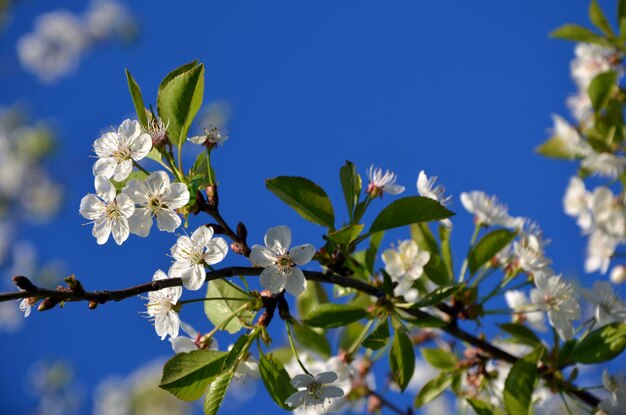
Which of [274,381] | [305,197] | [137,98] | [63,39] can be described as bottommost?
[274,381]

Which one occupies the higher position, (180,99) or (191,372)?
(180,99)

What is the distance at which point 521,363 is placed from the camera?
5.53 ft

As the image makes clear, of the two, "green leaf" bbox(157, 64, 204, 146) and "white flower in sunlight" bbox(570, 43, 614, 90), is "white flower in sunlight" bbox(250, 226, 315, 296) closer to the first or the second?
"green leaf" bbox(157, 64, 204, 146)

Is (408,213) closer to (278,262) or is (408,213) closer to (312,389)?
(278,262)

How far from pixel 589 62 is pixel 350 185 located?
1909 millimetres

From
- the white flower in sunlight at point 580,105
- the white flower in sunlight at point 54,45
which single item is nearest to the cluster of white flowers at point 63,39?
the white flower in sunlight at point 54,45

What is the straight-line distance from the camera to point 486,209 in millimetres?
2195

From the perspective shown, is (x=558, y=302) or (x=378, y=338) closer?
(x=378, y=338)

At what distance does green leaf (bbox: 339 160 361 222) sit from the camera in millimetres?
1717

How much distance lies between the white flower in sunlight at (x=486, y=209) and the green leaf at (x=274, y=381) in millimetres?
888

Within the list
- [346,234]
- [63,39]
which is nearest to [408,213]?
[346,234]

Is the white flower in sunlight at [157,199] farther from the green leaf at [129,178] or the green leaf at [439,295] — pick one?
the green leaf at [439,295]

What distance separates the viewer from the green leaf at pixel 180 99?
5.16 feet

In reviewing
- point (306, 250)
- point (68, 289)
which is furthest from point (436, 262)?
point (68, 289)
